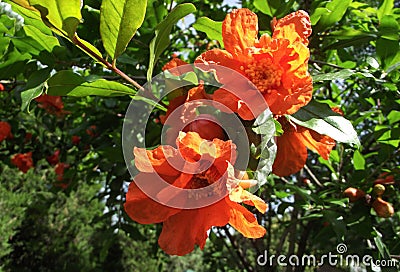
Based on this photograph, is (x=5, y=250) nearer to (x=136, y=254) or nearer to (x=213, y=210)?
(x=136, y=254)

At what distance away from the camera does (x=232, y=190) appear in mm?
478

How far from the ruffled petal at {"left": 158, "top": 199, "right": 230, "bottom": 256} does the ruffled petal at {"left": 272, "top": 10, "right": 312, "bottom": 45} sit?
0.81 feet

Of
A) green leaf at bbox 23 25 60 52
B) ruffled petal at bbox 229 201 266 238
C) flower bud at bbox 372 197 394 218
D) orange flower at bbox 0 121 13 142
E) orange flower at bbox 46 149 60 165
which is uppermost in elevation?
Answer: green leaf at bbox 23 25 60 52

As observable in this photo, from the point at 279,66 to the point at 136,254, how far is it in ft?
17.6

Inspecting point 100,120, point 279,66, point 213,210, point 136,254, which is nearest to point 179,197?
point 213,210

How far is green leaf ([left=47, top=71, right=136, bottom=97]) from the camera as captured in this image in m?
0.61

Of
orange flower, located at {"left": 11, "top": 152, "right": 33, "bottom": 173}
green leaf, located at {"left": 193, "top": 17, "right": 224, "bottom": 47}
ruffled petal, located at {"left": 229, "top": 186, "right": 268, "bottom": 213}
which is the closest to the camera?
ruffled petal, located at {"left": 229, "top": 186, "right": 268, "bottom": 213}

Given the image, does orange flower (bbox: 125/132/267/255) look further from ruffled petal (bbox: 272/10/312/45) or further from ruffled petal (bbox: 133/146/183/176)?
ruffled petal (bbox: 272/10/312/45)

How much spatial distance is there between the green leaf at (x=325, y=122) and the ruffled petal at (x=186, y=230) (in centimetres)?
18

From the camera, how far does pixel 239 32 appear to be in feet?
1.87

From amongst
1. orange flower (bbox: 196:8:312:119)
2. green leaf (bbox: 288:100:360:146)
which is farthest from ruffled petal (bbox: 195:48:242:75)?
green leaf (bbox: 288:100:360:146)

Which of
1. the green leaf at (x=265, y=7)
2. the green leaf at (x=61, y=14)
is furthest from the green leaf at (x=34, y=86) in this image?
the green leaf at (x=265, y=7)

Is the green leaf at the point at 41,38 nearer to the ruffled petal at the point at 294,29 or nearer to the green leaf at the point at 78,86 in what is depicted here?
the green leaf at the point at 78,86

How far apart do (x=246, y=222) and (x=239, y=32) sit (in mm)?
250
